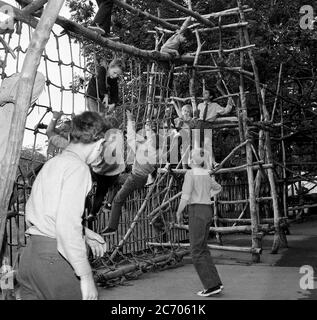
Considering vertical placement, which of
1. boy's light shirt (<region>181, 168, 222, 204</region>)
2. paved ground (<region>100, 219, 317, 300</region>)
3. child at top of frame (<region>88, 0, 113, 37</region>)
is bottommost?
paved ground (<region>100, 219, 317, 300</region>)

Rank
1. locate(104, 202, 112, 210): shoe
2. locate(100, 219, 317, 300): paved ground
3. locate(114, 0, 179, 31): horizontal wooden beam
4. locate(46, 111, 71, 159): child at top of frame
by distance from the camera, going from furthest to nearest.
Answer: locate(104, 202, 112, 210): shoe < locate(114, 0, 179, 31): horizontal wooden beam < locate(100, 219, 317, 300): paved ground < locate(46, 111, 71, 159): child at top of frame

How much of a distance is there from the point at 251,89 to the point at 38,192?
11158 mm

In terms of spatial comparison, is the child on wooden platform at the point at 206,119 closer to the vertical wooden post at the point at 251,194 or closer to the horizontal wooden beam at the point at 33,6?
the vertical wooden post at the point at 251,194

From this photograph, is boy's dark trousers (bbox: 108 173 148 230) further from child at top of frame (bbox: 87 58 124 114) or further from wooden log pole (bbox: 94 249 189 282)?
child at top of frame (bbox: 87 58 124 114)

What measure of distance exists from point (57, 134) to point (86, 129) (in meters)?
1.96

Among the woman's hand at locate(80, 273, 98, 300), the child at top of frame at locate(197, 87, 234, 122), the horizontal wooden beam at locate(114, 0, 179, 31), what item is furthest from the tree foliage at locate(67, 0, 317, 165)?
the woman's hand at locate(80, 273, 98, 300)

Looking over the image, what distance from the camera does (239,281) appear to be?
6.44 meters

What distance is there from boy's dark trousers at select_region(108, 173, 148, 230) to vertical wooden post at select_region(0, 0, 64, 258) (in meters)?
3.69

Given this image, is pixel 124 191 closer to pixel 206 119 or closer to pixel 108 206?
pixel 108 206

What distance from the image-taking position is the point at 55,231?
2.43 metres

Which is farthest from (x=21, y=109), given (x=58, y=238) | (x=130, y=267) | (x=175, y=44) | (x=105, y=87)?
(x=175, y=44)

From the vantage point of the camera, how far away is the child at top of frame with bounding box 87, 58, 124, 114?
5379 mm

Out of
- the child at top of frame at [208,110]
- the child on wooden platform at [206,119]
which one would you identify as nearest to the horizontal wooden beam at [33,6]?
the child on wooden platform at [206,119]
